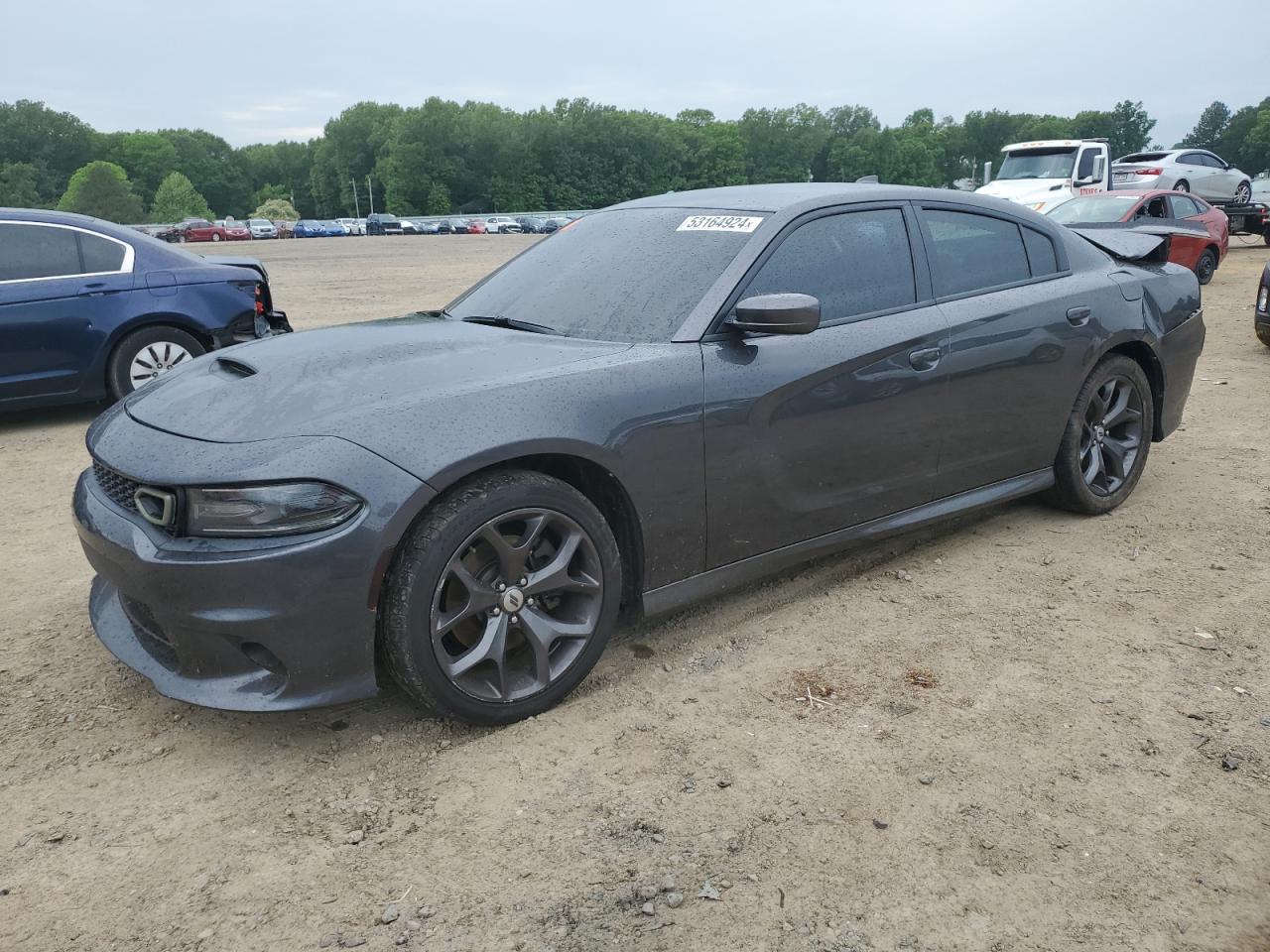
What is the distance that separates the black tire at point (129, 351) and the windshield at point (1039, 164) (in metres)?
17.4

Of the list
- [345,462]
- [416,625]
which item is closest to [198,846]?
[416,625]

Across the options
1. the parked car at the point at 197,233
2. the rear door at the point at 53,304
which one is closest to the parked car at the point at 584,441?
the rear door at the point at 53,304

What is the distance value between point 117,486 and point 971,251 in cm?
330

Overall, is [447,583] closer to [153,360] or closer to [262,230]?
[153,360]

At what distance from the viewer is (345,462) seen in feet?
9.03

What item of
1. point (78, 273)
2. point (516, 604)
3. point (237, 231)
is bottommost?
point (516, 604)

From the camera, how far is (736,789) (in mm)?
2771

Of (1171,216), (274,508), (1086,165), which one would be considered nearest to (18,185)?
(1086,165)

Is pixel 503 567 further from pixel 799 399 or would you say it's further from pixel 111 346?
pixel 111 346

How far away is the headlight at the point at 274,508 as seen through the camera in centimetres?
271

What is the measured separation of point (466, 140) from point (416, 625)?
423 feet

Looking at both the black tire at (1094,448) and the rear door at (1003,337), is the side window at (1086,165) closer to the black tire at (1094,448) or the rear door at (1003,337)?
the black tire at (1094,448)

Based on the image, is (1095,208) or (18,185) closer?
(1095,208)

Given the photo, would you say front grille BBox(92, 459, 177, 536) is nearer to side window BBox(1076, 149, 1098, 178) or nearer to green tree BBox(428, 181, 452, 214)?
side window BBox(1076, 149, 1098, 178)
